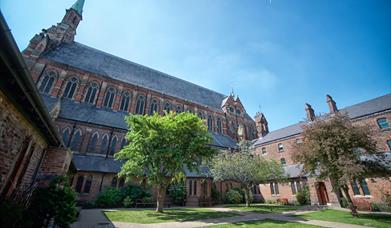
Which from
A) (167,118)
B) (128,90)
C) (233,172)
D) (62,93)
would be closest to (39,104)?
(167,118)

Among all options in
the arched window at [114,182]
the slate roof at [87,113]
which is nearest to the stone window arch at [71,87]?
the slate roof at [87,113]

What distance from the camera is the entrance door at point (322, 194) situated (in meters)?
23.6

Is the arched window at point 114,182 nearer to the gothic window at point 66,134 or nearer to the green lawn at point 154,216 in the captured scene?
the green lawn at point 154,216

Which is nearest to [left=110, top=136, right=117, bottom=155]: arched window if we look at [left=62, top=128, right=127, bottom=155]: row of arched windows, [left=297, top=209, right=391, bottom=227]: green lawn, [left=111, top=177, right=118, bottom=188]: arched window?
[left=62, top=128, right=127, bottom=155]: row of arched windows

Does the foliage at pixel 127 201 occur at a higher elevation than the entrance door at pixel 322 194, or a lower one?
lower

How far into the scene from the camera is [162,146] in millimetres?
15297

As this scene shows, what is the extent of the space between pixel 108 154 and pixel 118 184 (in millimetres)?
4277

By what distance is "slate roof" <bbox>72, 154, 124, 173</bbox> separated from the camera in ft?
65.5

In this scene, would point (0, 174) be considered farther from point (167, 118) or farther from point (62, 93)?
point (62, 93)

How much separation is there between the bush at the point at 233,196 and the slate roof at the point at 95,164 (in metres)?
15.2

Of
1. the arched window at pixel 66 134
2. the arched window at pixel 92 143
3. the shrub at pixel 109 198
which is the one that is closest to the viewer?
the shrub at pixel 109 198

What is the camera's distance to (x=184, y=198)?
22875 millimetres

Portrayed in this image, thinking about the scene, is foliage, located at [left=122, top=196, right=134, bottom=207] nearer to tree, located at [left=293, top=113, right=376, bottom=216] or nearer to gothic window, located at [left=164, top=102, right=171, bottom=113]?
tree, located at [left=293, top=113, right=376, bottom=216]

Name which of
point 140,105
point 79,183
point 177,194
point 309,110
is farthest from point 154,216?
point 309,110
